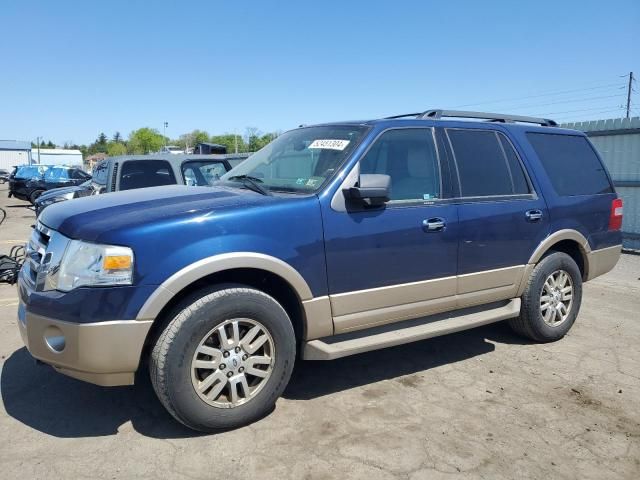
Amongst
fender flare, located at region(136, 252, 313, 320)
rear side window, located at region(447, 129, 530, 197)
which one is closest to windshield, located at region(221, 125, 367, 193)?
fender flare, located at region(136, 252, 313, 320)

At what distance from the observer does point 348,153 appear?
12.0 ft

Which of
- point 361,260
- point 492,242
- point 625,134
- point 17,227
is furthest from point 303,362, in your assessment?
point 17,227

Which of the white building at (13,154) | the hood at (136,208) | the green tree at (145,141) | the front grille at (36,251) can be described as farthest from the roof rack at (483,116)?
the green tree at (145,141)

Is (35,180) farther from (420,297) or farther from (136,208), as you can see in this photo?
(420,297)

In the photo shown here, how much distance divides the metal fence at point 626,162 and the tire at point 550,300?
6.13 metres

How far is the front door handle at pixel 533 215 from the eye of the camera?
14.6 ft

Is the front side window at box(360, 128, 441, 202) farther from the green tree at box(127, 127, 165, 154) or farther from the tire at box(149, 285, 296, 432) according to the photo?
the green tree at box(127, 127, 165, 154)

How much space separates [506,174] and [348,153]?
1.68 meters

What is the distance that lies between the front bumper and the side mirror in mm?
1526

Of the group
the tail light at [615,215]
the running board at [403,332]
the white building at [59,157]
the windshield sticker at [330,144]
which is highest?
the white building at [59,157]

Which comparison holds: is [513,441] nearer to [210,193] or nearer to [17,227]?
[210,193]

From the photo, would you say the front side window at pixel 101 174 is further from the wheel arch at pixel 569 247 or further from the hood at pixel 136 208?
the wheel arch at pixel 569 247

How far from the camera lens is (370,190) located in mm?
3412

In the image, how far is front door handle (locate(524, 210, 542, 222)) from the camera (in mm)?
4461
